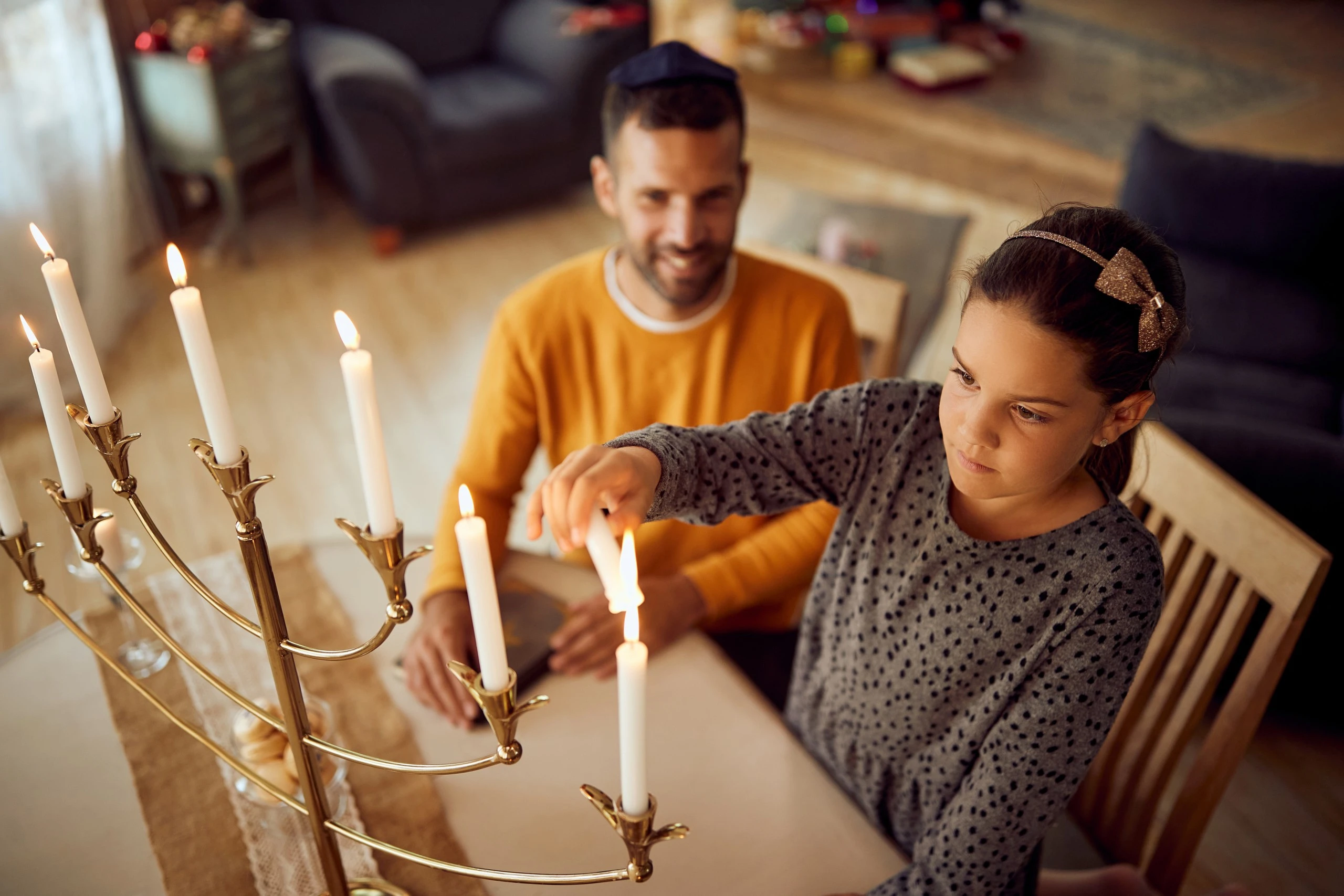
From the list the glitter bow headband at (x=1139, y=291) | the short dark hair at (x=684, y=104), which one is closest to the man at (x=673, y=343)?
the short dark hair at (x=684, y=104)

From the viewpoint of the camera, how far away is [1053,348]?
32.3 inches

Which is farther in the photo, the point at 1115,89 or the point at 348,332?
the point at 1115,89

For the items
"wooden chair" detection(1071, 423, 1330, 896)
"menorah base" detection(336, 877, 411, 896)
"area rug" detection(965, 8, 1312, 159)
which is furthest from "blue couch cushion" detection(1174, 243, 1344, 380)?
"menorah base" detection(336, 877, 411, 896)

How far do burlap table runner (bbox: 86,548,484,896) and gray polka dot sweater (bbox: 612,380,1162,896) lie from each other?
0.41 metres

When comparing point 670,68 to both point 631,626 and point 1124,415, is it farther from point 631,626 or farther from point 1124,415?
point 631,626

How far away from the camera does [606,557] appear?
0.60 metres

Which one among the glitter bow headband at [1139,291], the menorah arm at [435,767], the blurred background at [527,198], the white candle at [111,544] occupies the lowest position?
the blurred background at [527,198]

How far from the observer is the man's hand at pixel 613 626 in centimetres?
117

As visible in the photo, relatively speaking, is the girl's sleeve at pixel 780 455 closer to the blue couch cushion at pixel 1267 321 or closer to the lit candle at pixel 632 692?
the lit candle at pixel 632 692

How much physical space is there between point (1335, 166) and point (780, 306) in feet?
6.41

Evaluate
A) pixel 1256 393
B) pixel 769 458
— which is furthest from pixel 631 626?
pixel 1256 393

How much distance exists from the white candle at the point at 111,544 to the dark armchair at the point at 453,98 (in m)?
2.38

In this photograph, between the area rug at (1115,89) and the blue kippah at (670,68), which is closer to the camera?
the blue kippah at (670,68)

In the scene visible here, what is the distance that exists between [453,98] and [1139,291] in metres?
3.27
